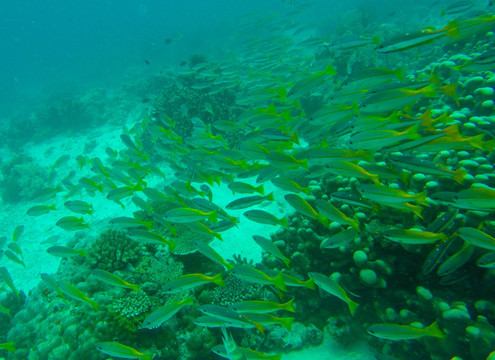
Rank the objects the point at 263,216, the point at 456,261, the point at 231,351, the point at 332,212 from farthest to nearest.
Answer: the point at 263,216
the point at 332,212
the point at 231,351
the point at 456,261

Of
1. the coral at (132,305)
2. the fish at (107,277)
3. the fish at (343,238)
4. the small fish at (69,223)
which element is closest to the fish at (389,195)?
the fish at (343,238)

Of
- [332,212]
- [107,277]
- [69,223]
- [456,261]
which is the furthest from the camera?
[69,223]

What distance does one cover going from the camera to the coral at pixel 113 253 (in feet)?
14.9

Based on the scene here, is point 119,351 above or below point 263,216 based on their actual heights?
below

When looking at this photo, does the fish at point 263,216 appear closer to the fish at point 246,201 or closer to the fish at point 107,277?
Answer: the fish at point 246,201

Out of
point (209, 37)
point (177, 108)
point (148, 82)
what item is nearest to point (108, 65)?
point (209, 37)

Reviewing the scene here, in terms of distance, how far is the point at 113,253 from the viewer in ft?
15.0

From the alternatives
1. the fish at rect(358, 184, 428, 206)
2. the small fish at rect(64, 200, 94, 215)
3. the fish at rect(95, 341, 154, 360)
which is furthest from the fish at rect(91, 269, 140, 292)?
the fish at rect(358, 184, 428, 206)

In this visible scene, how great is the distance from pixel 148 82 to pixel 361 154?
64.6ft

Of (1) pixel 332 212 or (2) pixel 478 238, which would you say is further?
(1) pixel 332 212

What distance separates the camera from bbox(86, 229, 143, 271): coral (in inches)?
179

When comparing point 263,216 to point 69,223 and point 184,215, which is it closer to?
point 184,215

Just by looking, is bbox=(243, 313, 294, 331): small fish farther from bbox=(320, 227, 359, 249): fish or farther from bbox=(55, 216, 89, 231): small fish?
bbox=(55, 216, 89, 231): small fish

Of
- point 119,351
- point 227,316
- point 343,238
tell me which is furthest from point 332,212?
point 119,351
